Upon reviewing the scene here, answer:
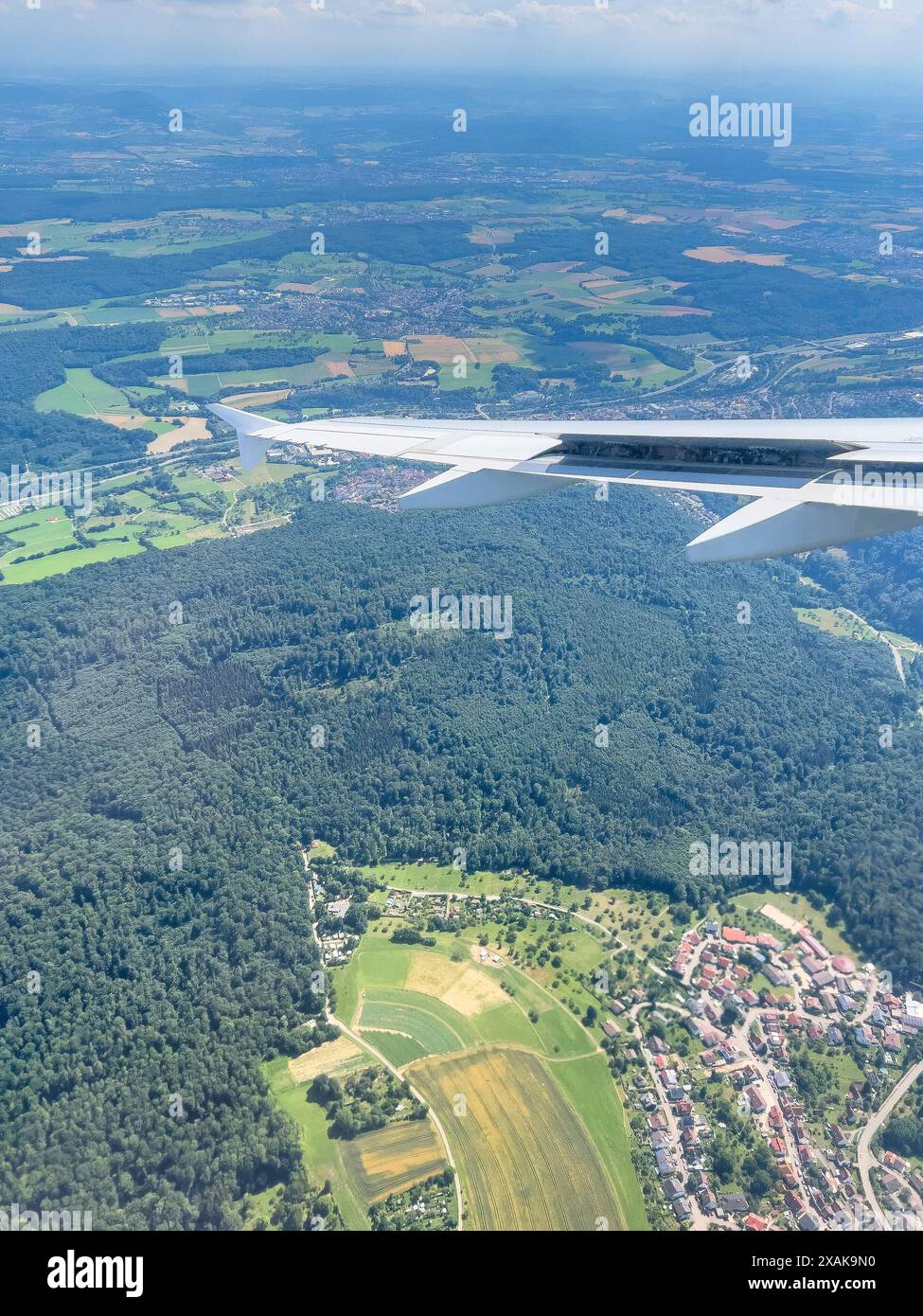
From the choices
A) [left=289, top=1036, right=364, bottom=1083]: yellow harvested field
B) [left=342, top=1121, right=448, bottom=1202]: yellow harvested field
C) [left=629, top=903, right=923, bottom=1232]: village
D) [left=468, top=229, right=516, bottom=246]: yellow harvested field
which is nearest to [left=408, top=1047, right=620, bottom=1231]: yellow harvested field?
[left=342, top=1121, right=448, bottom=1202]: yellow harvested field

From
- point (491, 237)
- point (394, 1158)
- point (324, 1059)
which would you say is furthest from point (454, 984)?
point (491, 237)

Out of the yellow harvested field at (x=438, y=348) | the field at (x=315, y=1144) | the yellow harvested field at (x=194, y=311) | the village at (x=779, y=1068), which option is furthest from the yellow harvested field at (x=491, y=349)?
the field at (x=315, y=1144)

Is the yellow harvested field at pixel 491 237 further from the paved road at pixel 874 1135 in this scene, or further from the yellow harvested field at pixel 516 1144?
the paved road at pixel 874 1135

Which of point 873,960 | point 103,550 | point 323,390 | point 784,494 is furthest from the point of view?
point 323,390

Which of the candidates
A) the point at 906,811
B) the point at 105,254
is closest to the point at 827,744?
the point at 906,811

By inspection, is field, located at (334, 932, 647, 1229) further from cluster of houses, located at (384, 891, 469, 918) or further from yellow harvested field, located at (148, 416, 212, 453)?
yellow harvested field, located at (148, 416, 212, 453)

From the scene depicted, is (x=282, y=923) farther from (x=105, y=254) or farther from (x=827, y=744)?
(x=105, y=254)
